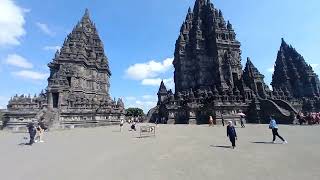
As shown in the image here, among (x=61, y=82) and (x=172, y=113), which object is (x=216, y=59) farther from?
(x=61, y=82)

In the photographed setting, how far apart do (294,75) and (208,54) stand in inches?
946

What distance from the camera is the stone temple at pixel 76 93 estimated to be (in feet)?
134

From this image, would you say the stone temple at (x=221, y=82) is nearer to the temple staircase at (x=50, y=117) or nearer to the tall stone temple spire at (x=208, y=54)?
the tall stone temple spire at (x=208, y=54)

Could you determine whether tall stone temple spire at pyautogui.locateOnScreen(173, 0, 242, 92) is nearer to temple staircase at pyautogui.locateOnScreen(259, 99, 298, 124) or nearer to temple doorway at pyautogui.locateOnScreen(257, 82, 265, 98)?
temple doorway at pyautogui.locateOnScreen(257, 82, 265, 98)

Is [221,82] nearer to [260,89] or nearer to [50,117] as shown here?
[260,89]

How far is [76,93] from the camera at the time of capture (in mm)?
51375

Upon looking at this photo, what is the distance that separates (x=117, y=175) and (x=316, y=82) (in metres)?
66.2

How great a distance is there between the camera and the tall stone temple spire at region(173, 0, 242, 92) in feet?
174

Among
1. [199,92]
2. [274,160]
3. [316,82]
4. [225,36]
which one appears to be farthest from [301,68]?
[274,160]

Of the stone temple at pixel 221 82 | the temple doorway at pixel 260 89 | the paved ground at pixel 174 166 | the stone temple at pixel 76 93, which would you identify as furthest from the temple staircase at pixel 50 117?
the temple doorway at pixel 260 89

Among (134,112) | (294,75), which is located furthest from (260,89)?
(134,112)

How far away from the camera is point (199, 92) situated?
48094 mm

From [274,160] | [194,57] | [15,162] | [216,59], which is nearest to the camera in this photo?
[274,160]

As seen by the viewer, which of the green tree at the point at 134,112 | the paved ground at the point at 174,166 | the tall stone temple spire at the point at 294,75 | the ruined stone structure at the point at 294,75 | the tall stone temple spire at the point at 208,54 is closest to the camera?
the paved ground at the point at 174,166
